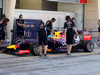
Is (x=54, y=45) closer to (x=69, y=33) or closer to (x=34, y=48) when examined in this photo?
(x=69, y=33)

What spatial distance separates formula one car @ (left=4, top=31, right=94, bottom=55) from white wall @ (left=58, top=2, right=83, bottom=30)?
9373 millimetres

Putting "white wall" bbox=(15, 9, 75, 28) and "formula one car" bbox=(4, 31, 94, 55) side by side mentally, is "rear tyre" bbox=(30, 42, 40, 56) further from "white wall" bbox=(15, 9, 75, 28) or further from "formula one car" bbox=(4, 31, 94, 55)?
"white wall" bbox=(15, 9, 75, 28)

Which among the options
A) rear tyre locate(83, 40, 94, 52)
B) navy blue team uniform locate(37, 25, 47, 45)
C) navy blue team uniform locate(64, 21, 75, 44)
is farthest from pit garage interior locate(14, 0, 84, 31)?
navy blue team uniform locate(37, 25, 47, 45)

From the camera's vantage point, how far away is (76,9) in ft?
74.8

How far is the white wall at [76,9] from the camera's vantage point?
2237 centimetres

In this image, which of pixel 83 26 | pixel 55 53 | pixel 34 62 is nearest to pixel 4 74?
pixel 34 62

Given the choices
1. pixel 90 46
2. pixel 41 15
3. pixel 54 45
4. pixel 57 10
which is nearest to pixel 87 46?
pixel 90 46

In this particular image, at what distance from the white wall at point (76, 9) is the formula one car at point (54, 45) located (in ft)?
30.8

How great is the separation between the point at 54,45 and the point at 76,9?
37.9ft

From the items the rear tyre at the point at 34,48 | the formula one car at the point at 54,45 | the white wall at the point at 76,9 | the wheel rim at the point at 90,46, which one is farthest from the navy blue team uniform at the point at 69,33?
Result: the white wall at the point at 76,9

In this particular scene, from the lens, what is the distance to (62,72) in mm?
7691

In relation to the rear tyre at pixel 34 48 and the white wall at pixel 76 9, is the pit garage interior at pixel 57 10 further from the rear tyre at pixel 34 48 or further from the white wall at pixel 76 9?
the rear tyre at pixel 34 48

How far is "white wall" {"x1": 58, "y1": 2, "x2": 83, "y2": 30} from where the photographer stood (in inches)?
881

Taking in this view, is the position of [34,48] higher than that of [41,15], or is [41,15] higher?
[41,15]
